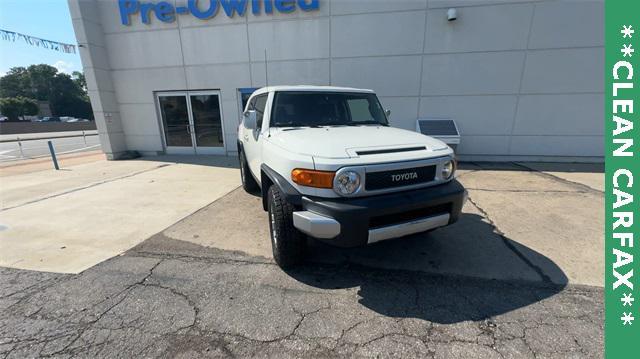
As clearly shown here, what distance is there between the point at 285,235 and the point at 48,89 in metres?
104

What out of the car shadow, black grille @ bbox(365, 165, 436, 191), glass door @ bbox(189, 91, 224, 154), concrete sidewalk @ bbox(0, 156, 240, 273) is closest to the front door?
glass door @ bbox(189, 91, 224, 154)

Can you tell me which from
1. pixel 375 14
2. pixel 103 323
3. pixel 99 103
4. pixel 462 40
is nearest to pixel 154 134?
pixel 99 103

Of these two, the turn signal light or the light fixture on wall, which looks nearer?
the turn signal light

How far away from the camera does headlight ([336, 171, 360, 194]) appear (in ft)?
7.71

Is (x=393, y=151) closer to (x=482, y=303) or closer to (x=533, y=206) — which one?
(x=482, y=303)

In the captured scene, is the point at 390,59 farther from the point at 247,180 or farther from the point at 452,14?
the point at 247,180

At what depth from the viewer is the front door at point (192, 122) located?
31.5ft

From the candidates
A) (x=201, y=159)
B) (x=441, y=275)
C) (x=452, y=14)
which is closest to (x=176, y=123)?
(x=201, y=159)

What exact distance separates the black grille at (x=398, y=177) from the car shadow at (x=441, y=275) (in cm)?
100

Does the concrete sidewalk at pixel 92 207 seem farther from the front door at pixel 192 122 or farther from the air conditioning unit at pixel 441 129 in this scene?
the air conditioning unit at pixel 441 129

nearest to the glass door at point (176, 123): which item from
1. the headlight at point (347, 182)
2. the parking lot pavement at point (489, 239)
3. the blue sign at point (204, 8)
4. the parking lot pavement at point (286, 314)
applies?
the blue sign at point (204, 8)

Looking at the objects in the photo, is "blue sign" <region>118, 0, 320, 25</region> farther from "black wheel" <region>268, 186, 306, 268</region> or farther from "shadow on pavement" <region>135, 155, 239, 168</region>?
"black wheel" <region>268, 186, 306, 268</region>

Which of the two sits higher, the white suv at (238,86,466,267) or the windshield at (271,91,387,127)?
the windshield at (271,91,387,127)

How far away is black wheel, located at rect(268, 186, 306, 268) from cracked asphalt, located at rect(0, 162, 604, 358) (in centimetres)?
20
